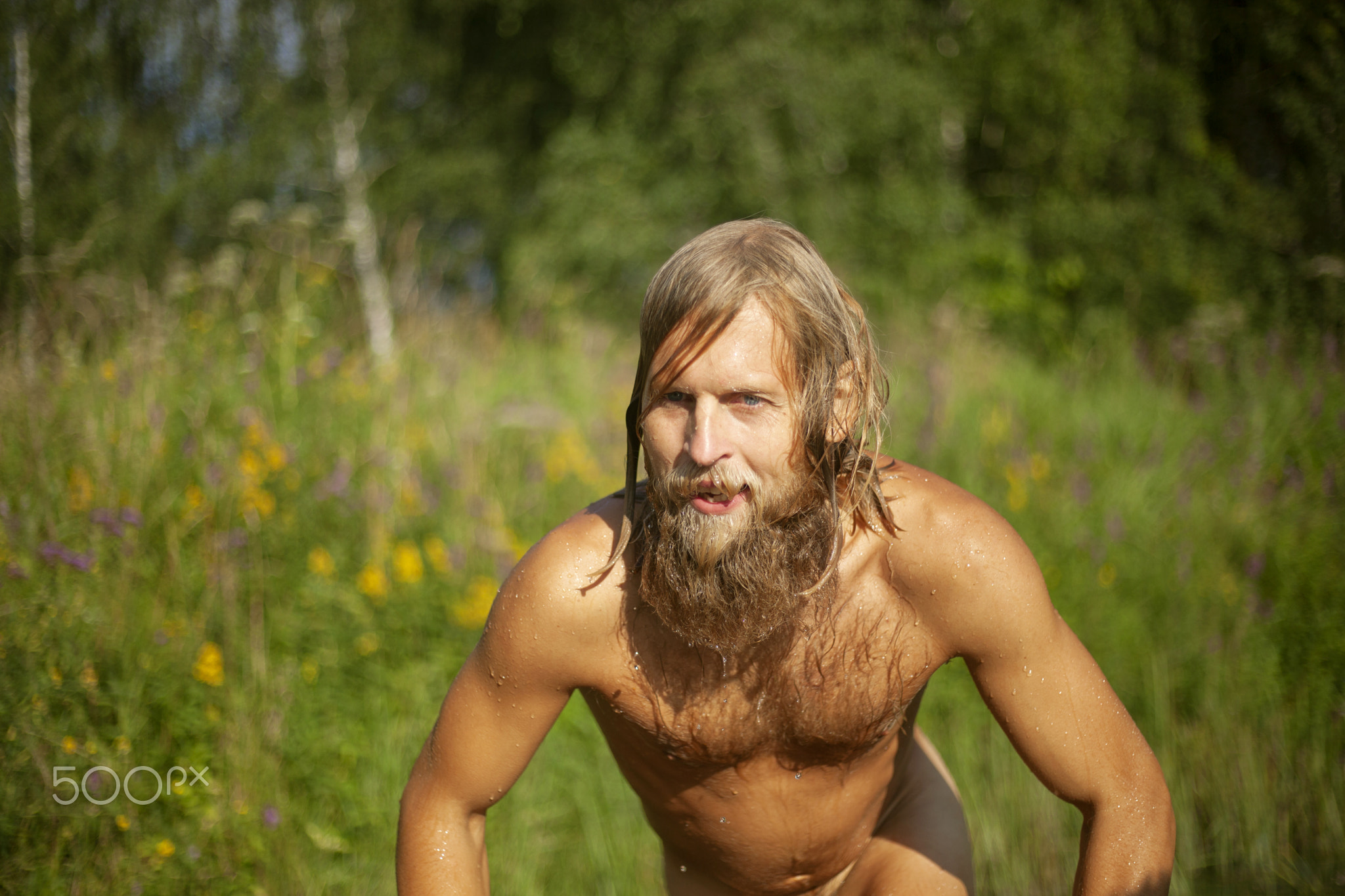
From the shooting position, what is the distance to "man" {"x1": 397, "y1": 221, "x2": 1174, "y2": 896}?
5.03ft

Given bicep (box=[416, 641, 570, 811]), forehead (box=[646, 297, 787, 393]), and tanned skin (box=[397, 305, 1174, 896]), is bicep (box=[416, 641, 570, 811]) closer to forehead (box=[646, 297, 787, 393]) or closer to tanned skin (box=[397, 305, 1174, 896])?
tanned skin (box=[397, 305, 1174, 896])

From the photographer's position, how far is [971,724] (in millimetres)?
3512

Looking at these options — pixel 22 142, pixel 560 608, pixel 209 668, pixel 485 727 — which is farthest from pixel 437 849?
pixel 22 142

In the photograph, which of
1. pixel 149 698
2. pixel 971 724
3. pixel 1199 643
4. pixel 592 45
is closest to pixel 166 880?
pixel 149 698

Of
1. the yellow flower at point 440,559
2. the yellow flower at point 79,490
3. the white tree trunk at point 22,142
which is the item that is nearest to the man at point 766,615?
the yellow flower at point 440,559

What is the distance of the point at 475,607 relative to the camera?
11.3 feet

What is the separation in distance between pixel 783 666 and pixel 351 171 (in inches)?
422

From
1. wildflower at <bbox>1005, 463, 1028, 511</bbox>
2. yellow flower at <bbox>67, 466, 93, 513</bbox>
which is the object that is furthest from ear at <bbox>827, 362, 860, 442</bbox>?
wildflower at <bbox>1005, 463, 1028, 511</bbox>

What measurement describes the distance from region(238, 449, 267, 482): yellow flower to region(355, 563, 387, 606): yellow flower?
1.79ft

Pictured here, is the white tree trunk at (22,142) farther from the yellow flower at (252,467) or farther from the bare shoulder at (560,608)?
the bare shoulder at (560,608)

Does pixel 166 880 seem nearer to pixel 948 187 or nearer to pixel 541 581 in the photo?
pixel 541 581

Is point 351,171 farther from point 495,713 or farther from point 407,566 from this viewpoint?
point 495,713

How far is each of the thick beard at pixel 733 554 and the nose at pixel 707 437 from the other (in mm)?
30

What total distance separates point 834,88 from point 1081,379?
16.5 feet
